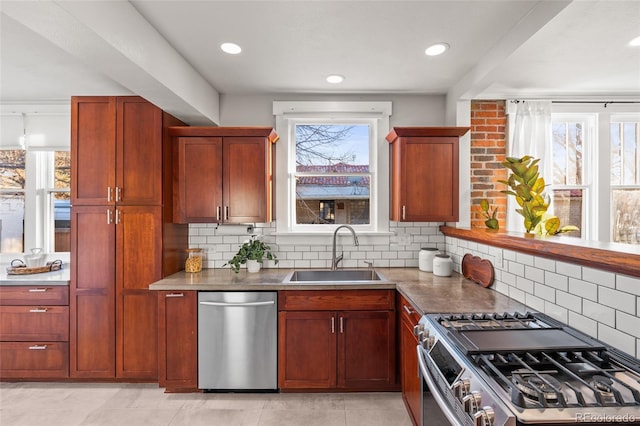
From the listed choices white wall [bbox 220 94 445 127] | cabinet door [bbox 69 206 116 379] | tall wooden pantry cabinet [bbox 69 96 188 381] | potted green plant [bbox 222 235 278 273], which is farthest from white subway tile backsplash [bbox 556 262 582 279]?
cabinet door [bbox 69 206 116 379]

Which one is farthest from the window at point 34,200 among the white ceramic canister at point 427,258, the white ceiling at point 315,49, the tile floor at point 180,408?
the white ceramic canister at point 427,258

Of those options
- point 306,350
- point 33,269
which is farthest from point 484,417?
point 33,269

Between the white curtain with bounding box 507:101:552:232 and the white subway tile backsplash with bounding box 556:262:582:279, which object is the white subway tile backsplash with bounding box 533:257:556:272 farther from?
the white curtain with bounding box 507:101:552:232

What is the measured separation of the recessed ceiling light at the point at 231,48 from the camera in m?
2.20

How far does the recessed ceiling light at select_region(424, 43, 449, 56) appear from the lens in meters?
2.20

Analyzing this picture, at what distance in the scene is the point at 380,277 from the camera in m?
2.70

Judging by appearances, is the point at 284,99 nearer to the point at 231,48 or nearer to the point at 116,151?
the point at 231,48

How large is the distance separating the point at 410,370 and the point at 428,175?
1598 mm

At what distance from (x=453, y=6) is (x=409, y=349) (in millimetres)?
2117

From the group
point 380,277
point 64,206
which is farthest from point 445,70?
point 64,206

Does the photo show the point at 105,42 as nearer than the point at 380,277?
Yes

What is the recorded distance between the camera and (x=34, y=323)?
2.69 meters

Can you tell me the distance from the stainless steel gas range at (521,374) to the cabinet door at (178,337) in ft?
5.89

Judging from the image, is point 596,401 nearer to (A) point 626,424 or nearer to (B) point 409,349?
(A) point 626,424
